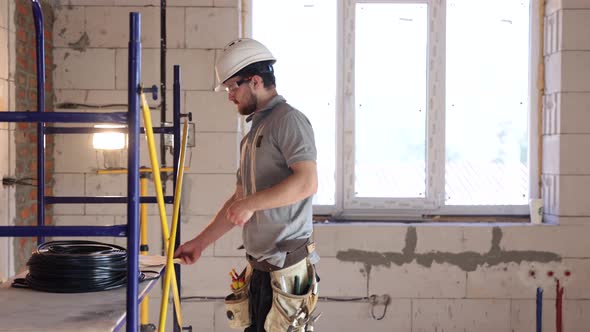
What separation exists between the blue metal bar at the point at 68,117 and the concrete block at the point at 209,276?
2.66 metres

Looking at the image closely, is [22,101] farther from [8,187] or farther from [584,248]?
[584,248]

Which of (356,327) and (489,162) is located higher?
(489,162)

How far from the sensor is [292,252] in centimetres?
261

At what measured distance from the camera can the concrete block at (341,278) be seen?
14.6 ft

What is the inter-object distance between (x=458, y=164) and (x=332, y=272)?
113 cm

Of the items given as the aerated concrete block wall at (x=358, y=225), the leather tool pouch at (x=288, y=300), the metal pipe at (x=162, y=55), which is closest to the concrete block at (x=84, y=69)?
the aerated concrete block wall at (x=358, y=225)

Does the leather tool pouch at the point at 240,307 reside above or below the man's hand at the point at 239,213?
below

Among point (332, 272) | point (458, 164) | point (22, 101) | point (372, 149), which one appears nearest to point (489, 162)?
point (458, 164)

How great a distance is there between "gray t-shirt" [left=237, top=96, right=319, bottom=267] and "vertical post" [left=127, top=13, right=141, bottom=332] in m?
0.83

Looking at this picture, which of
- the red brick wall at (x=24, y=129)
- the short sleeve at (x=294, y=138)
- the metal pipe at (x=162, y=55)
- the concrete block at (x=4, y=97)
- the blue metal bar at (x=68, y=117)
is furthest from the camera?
the metal pipe at (x=162, y=55)

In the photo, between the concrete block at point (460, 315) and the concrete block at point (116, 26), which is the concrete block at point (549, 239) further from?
the concrete block at point (116, 26)

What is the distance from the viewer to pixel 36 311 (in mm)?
1865

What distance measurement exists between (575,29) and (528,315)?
1824 mm

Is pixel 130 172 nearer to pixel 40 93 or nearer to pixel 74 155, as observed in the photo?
pixel 40 93
